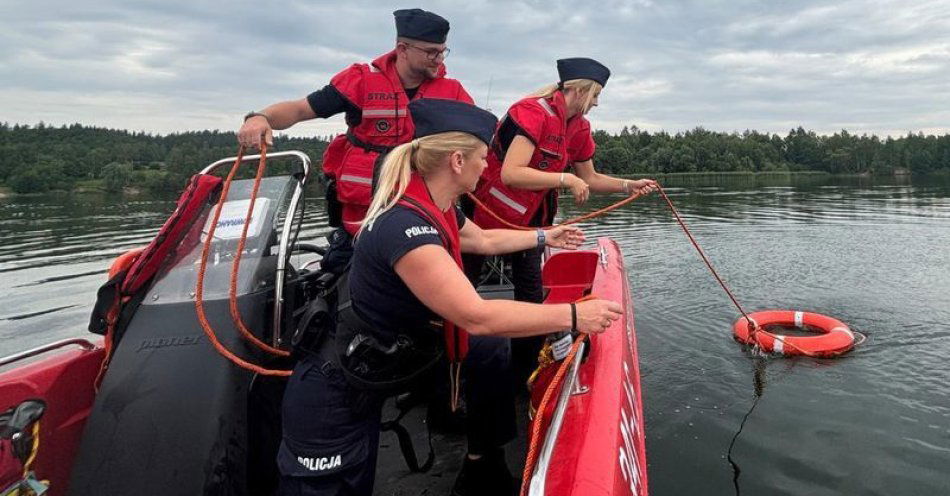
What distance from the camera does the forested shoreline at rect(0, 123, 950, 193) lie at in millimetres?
58125

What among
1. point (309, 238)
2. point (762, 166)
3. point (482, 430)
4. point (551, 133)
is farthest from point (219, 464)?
point (762, 166)

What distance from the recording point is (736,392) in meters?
5.12

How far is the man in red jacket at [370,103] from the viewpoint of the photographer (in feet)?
11.1

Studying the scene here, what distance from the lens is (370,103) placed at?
355cm

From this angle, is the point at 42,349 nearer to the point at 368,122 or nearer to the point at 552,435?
the point at 368,122

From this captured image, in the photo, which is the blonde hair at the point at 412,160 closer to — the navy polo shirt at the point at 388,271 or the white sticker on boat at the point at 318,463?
the navy polo shirt at the point at 388,271

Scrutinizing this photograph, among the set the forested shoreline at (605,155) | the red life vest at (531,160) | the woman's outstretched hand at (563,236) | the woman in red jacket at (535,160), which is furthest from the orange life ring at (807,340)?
the forested shoreline at (605,155)

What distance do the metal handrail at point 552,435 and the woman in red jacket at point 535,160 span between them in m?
1.04

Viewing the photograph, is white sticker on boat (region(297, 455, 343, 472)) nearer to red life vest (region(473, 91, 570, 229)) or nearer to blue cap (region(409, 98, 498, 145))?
blue cap (region(409, 98, 498, 145))

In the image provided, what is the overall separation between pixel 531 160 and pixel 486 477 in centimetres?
204

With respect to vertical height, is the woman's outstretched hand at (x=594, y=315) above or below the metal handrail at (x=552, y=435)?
above

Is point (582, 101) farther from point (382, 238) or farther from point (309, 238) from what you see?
point (309, 238)

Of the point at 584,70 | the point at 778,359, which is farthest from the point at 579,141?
the point at 778,359

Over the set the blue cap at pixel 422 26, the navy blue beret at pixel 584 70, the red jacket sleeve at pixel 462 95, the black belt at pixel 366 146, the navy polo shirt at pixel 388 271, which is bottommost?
the navy polo shirt at pixel 388 271
